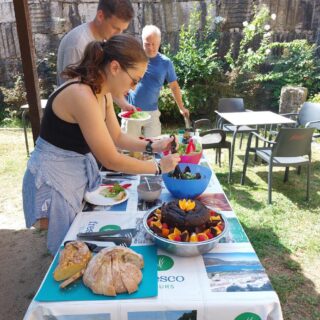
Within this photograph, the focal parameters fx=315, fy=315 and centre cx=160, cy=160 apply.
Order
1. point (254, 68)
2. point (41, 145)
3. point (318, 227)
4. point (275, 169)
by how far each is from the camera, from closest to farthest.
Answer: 1. point (41, 145)
2. point (318, 227)
3. point (275, 169)
4. point (254, 68)

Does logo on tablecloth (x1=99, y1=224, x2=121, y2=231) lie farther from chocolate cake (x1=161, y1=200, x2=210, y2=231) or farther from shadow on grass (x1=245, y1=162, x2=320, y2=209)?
shadow on grass (x1=245, y1=162, x2=320, y2=209)

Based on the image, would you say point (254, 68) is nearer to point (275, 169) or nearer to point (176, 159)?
point (275, 169)

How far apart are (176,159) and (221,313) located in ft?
2.50

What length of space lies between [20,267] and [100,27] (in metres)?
1.99

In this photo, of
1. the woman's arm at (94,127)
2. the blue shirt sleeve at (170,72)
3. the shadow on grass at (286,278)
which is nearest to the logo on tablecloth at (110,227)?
the woman's arm at (94,127)

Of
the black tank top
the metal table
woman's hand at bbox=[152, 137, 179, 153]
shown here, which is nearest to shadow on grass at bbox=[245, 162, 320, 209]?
the metal table

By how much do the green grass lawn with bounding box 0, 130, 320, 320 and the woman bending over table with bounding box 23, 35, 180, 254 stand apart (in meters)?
A: 1.53

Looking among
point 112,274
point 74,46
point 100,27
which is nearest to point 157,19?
point 100,27

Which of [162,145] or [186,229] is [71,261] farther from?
[162,145]

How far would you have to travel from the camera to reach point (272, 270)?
252 centimetres

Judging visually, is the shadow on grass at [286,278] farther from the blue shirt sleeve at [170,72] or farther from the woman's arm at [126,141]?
the blue shirt sleeve at [170,72]

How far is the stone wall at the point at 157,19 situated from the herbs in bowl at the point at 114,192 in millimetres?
6528

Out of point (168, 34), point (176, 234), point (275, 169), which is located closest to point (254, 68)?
point (168, 34)

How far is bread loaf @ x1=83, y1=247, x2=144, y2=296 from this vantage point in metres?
0.96
